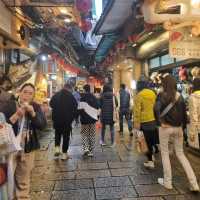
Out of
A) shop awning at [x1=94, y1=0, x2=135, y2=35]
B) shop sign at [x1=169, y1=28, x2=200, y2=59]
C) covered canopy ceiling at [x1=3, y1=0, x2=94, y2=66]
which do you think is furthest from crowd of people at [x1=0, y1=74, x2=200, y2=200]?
shop awning at [x1=94, y1=0, x2=135, y2=35]

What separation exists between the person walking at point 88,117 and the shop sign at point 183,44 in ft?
8.58

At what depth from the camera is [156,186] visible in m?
6.27

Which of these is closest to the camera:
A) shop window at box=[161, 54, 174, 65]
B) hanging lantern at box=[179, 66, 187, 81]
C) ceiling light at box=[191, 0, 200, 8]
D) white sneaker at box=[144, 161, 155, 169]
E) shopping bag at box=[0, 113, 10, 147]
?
shopping bag at box=[0, 113, 10, 147]

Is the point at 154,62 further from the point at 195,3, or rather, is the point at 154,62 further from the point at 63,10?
the point at 195,3

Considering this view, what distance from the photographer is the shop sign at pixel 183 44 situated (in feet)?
27.1

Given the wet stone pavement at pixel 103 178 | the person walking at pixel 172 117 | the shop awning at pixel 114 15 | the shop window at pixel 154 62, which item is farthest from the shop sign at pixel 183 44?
the shop window at pixel 154 62

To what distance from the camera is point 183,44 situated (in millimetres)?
8367

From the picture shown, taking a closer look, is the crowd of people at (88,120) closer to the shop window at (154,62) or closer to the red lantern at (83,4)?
the red lantern at (83,4)

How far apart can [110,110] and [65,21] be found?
338 cm

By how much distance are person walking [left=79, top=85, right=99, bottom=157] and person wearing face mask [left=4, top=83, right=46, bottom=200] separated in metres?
4.42

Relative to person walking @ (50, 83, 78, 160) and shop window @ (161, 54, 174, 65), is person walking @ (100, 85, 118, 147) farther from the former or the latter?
shop window @ (161, 54, 174, 65)

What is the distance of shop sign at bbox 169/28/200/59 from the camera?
8250 mm

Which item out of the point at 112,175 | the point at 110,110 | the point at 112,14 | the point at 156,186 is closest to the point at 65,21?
the point at 112,14

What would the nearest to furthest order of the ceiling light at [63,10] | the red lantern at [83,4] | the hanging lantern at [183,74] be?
the red lantern at [83,4] → the ceiling light at [63,10] → the hanging lantern at [183,74]
